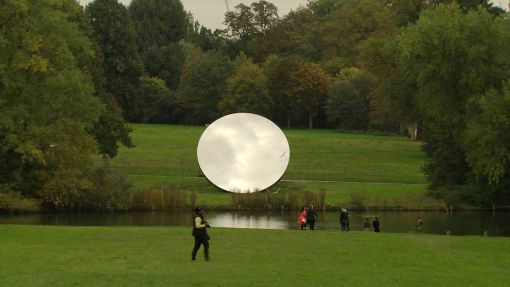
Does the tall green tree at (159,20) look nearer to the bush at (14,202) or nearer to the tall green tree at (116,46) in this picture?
the tall green tree at (116,46)

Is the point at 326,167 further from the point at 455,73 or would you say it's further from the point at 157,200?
the point at 157,200

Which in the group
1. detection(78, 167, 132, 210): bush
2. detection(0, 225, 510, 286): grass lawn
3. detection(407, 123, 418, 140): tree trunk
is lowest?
detection(78, 167, 132, 210): bush

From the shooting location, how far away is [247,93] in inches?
4082

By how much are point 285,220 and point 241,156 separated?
7509mm

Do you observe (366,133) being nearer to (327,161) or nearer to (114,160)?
(327,161)

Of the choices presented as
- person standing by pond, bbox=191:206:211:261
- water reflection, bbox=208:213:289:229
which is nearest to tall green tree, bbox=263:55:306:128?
water reflection, bbox=208:213:289:229

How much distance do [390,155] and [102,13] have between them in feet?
85.5

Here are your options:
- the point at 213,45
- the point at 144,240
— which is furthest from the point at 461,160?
the point at 213,45

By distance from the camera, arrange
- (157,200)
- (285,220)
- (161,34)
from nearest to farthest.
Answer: (285,220)
(157,200)
(161,34)

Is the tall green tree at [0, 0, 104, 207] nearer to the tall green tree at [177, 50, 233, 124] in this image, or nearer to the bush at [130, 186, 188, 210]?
the bush at [130, 186, 188, 210]

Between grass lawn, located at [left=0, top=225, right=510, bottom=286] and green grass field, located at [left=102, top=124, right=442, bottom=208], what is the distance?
18890mm

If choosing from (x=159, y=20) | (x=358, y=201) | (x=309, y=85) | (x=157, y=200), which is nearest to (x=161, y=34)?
(x=159, y=20)

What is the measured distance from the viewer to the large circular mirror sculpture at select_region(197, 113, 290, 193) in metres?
49.2

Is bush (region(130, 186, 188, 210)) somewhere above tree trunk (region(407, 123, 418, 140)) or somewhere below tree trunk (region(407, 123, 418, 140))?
below
